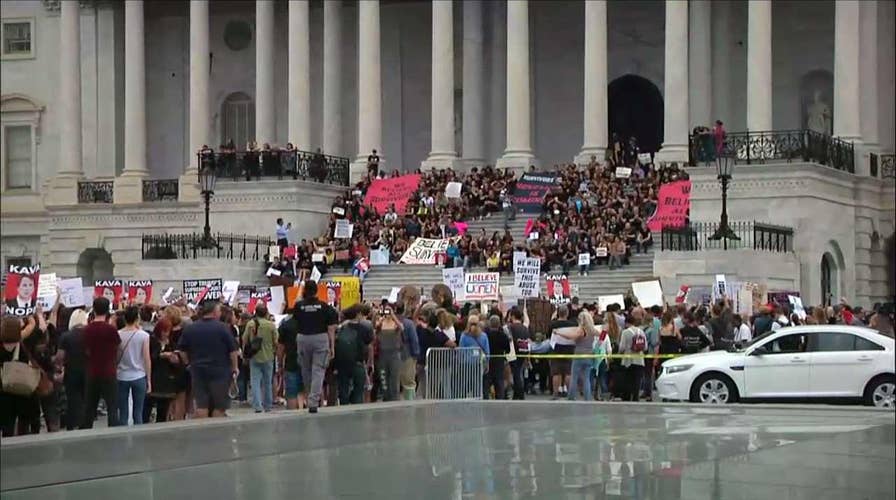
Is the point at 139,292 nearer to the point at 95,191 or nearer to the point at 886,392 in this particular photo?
the point at 95,191

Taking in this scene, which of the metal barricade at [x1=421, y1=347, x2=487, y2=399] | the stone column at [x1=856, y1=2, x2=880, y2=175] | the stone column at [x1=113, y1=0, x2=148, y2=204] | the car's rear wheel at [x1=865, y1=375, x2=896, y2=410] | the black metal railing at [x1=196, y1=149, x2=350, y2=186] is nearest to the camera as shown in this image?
the car's rear wheel at [x1=865, y1=375, x2=896, y2=410]

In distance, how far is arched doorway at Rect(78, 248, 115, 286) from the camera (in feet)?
182

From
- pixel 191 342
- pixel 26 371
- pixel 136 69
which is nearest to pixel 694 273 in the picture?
pixel 191 342

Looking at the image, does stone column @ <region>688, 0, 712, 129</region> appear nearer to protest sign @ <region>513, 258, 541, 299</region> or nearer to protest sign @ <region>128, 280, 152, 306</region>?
protest sign @ <region>513, 258, 541, 299</region>

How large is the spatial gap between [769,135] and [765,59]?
3086 millimetres

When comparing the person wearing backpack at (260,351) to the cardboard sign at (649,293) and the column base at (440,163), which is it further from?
the column base at (440,163)

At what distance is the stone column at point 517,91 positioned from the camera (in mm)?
49125

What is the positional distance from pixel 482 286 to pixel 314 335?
11159 mm

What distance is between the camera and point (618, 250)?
3916cm

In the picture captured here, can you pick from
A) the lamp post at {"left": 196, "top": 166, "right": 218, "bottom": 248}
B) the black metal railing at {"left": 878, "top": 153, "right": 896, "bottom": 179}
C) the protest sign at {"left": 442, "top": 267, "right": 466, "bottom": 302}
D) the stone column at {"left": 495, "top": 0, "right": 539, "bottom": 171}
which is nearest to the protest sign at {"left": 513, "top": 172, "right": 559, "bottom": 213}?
the stone column at {"left": 495, "top": 0, "right": 539, "bottom": 171}

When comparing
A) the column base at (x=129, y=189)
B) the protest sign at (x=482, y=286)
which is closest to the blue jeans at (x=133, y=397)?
the protest sign at (x=482, y=286)

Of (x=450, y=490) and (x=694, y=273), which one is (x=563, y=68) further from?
(x=450, y=490)

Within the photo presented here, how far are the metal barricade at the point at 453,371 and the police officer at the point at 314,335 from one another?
11.2 feet

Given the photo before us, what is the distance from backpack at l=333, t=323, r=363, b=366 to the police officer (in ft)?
2.73
